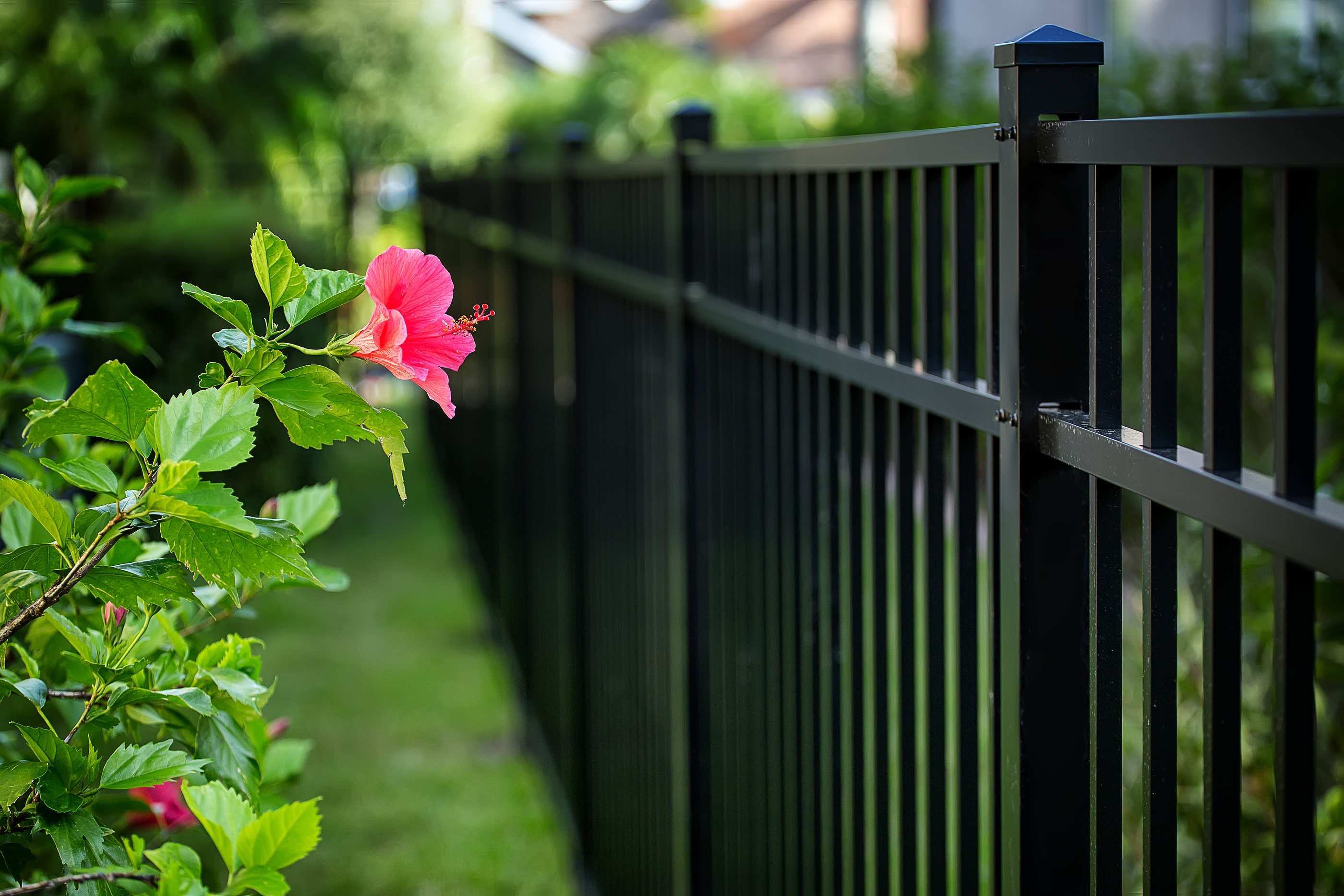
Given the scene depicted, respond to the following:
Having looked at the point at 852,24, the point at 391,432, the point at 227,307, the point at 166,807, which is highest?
the point at 852,24

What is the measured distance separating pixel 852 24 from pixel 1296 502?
3205cm

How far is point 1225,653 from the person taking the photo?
0.88m

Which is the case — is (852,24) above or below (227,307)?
Result: above

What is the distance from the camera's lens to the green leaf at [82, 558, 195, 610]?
1027 millimetres

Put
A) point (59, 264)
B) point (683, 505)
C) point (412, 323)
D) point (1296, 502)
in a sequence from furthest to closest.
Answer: point (683, 505), point (59, 264), point (412, 323), point (1296, 502)

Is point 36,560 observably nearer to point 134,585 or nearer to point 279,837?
point 134,585

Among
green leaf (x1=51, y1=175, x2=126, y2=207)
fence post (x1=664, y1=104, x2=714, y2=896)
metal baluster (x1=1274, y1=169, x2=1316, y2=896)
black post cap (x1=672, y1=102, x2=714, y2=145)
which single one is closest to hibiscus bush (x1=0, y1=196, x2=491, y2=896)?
metal baluster (x1=1274, y1=169, x2=1316, y2=896)

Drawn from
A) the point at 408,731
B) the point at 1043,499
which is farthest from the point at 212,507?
the point at 408,731

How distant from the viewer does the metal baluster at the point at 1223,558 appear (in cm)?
86

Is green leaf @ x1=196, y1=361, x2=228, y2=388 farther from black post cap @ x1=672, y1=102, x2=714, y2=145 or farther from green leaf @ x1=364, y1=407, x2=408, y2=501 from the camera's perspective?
black post cap @ x1=672, y1=102, x2=714, y2=145

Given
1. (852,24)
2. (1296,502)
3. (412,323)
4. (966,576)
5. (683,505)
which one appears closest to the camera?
(1296,502)

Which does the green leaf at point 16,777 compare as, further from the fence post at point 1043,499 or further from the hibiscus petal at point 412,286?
the fence post at point 1043,499

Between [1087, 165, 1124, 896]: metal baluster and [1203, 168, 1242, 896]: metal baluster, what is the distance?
0.13 meters

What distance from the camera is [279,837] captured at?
3.36ft
